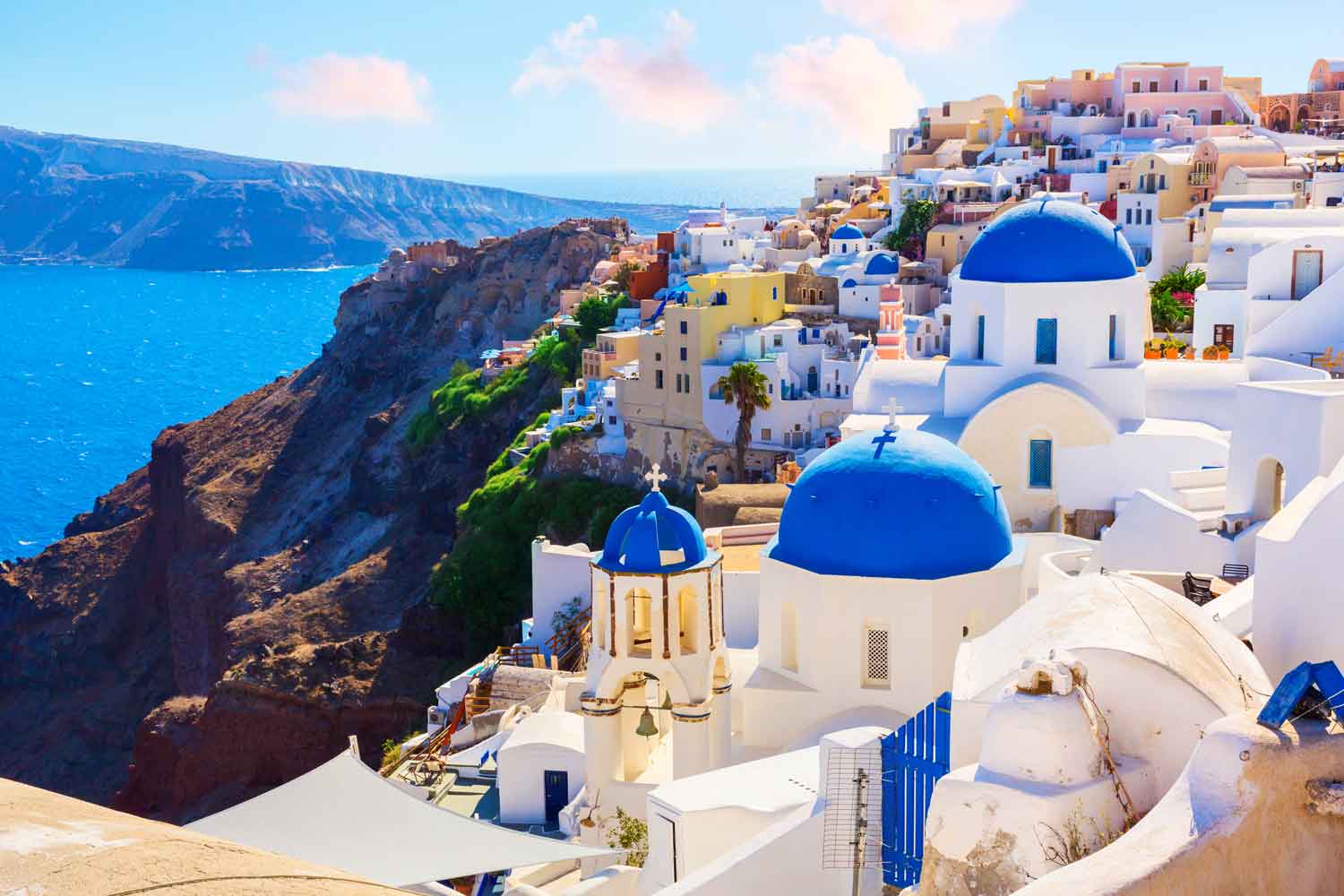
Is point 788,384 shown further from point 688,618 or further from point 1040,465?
point 688,618

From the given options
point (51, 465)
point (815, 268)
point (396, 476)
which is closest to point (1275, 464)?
point (815, 268)

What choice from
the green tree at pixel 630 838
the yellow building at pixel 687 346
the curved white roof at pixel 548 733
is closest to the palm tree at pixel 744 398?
the yellow building at pixel 687 346

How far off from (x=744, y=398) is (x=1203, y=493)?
20905 millimetres

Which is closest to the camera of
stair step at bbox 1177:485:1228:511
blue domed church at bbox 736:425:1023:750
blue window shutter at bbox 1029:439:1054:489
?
blue domed church at bbox 736:425:1023:750

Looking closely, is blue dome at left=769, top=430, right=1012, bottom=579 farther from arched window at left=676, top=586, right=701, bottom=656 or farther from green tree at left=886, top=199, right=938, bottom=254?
green tree at left=886, top=199, right=938, bottom=254

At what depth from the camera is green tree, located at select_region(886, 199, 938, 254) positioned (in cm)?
5234

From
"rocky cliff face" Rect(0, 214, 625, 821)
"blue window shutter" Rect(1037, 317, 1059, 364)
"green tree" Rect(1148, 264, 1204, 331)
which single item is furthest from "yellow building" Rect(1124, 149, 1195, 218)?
"blue window shutter" Rect(1037, 317, 1059, 364)

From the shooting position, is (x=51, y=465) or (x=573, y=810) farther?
(x=51, y=465)

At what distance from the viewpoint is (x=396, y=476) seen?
6688cm

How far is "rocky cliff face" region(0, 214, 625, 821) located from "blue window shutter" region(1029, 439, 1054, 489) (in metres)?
23.3

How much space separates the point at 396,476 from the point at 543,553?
127ft

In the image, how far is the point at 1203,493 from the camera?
20219 mm

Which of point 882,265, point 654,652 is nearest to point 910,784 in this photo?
point 654,652

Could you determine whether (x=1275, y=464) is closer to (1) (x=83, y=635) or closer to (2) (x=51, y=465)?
(1) (x=83, y=635)
